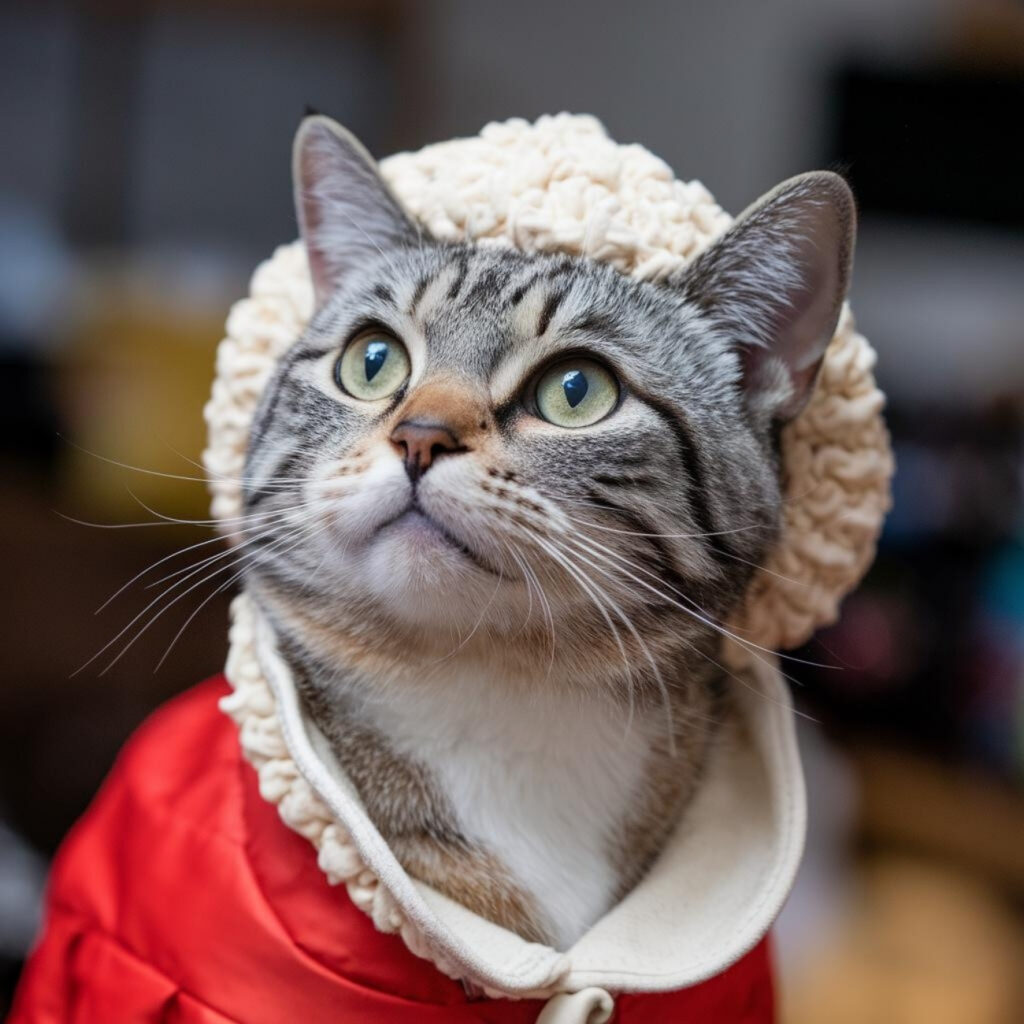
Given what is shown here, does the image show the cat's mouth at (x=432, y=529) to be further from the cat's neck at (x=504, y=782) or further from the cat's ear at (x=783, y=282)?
the cat's ear at (x=783, y=282)

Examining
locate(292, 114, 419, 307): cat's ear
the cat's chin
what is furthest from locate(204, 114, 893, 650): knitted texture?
the cat's chin

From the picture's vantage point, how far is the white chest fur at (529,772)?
54 cm

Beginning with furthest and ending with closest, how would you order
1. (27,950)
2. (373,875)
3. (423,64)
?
(423,64), (27,950), (373,875)

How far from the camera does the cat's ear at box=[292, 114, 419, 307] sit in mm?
569

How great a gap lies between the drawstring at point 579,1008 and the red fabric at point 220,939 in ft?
0.06

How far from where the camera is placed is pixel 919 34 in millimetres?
1721

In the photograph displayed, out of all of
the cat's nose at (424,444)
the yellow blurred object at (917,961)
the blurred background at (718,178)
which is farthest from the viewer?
the yellow blurred object at (917,961)

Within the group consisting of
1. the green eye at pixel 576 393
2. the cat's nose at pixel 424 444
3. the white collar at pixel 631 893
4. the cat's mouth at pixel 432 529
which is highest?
the green eye at pixel 576 393

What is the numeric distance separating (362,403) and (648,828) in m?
0.27

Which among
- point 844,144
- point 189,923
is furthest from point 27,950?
point 844,144

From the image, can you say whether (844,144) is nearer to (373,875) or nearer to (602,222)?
(602,222)

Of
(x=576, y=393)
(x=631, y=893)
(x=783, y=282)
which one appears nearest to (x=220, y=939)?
(x=631, y=893)

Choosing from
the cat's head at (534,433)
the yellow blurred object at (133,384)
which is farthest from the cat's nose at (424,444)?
the yellow blurred object at (133,384)

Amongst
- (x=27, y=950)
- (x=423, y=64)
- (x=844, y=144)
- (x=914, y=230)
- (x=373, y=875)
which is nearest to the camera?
(x=373, y=875)
